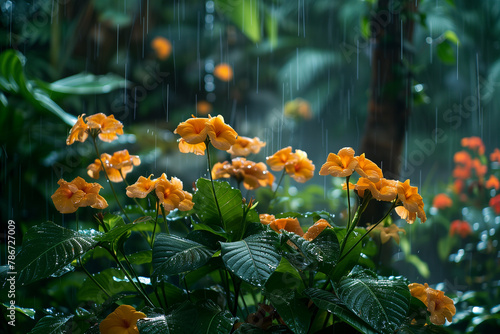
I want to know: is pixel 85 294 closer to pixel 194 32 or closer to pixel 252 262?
pixel 252 262

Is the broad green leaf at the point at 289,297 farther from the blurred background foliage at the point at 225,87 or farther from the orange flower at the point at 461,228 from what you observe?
the orange flower at the point at 461,228

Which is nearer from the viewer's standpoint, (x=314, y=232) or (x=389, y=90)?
(x=314, y=232)

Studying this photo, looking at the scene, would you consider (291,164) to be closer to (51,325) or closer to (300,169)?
(300,169)

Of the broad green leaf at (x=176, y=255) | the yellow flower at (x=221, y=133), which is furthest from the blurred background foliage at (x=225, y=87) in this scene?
the yellow flower at (x=221, y=133)

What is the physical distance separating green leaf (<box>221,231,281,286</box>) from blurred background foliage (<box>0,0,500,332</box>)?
0.42 m

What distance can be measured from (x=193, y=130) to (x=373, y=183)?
0.27m

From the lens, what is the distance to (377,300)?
560 mm

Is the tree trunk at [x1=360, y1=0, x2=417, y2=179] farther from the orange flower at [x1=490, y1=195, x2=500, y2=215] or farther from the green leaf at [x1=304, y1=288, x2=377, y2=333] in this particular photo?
the green leaf at [x1=304, y1=288, x2=377, y2=333]

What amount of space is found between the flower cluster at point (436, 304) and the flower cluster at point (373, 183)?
122 millimetres

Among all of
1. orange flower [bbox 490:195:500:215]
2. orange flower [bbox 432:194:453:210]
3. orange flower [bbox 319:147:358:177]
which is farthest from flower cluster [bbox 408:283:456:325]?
orange flower [bbox 432:194:453:210]

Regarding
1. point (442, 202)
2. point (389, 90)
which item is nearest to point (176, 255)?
point (389, 90)

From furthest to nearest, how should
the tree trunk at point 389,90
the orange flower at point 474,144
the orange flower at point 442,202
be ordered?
1. the orange flower at point 442,202
2. the orange flower at point 474,144
3. the tree trunk at point 389,90

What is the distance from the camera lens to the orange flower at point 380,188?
62 centimetres

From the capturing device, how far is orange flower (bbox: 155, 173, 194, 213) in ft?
2.15
